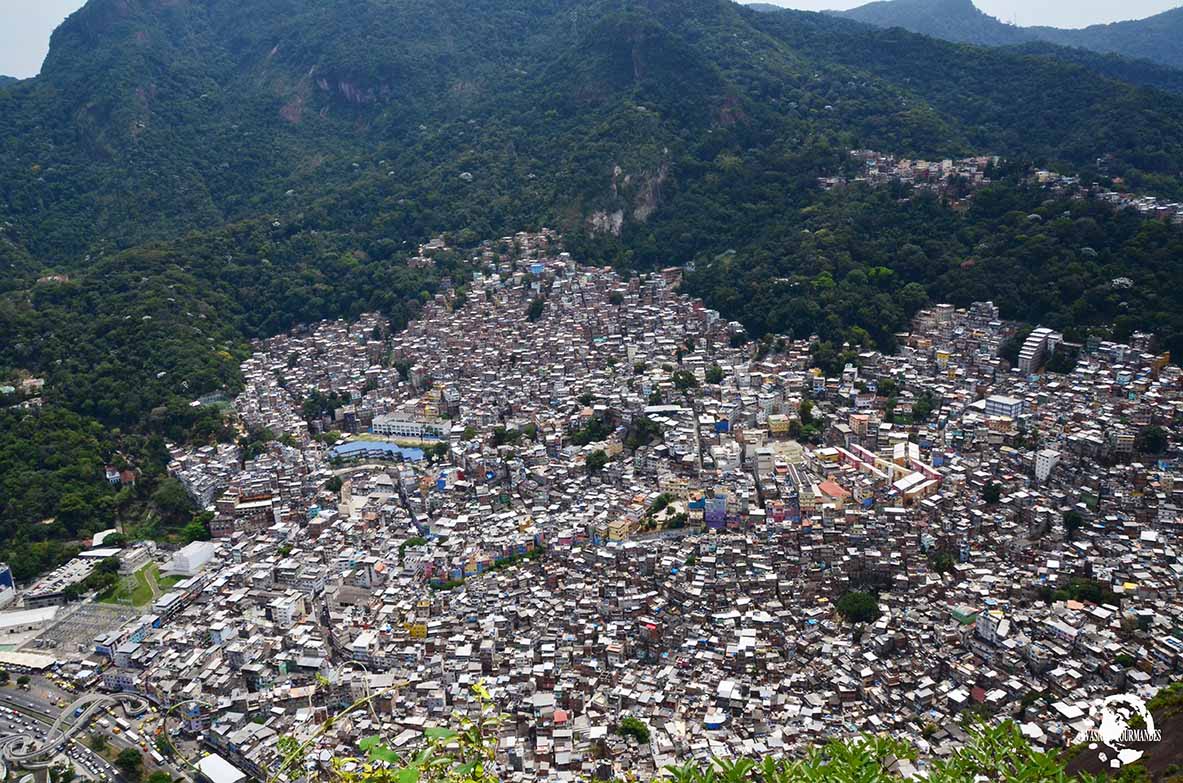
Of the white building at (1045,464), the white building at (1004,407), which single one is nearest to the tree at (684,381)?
the white building at (1004,407)

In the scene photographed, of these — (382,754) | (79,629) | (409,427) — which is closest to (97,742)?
(79,629)

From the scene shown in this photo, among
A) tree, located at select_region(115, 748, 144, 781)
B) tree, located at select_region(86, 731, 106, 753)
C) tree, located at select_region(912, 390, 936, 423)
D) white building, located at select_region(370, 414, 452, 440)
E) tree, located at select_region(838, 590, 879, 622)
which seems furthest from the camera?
white building, located at select_region(370, 414, 452, 440)

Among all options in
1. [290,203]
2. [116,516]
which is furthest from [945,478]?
[290,203]

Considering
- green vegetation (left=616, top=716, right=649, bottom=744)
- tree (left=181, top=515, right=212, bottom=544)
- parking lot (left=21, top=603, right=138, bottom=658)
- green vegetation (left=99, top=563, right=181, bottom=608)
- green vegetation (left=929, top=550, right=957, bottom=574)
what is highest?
tree (left=181, top=515, right=212, bottom=544)

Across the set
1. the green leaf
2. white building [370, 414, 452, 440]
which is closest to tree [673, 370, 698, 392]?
white building [370, 414, 452, 440]

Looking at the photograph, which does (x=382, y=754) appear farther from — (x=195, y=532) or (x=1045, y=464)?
(x=195, y=532)

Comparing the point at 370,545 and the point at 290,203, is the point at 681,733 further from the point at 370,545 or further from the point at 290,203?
the point at 290,203

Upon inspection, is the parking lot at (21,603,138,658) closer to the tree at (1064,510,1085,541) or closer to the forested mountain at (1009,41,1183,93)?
the tree at (1064,510,1085,541)
